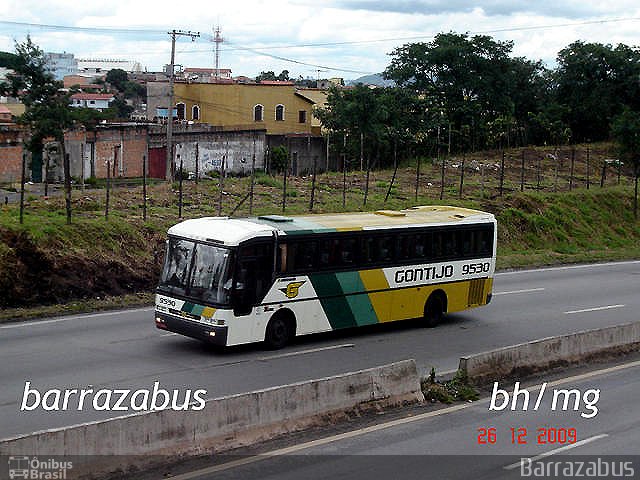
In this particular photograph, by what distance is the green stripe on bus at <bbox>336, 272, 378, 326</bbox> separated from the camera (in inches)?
770

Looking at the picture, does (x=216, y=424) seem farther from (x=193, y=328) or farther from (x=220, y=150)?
(x=220, y=150)

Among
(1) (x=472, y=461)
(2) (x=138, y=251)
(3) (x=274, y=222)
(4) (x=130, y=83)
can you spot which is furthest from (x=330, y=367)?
(4) (x=130, y=83)

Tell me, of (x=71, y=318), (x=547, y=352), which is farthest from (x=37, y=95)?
(x=547, y=352)

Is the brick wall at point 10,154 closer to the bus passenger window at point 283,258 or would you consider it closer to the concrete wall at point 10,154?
the concrete wall at point 10,154

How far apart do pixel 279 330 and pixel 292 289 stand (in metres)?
0.83

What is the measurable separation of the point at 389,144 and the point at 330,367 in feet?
132

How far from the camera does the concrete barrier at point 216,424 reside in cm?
1023

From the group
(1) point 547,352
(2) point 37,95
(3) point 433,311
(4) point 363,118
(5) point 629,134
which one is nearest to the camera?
(1) point 547,352

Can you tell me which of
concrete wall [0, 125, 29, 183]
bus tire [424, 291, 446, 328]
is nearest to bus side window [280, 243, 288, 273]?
bus tire [424, 291, 446, 328]

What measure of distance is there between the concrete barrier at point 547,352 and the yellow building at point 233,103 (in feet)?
159

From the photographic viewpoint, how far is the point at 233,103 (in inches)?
2648

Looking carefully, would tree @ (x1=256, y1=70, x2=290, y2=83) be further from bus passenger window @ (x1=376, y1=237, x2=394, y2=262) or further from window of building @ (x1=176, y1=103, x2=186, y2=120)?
bus passenger window @ (x1=376, y1=237, x2=394, y2=262)

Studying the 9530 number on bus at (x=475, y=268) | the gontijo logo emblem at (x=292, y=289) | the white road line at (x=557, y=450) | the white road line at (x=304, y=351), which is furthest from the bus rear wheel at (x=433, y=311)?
the white road line at (x=557, y=450)

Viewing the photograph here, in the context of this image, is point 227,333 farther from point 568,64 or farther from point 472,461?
point 568,64
